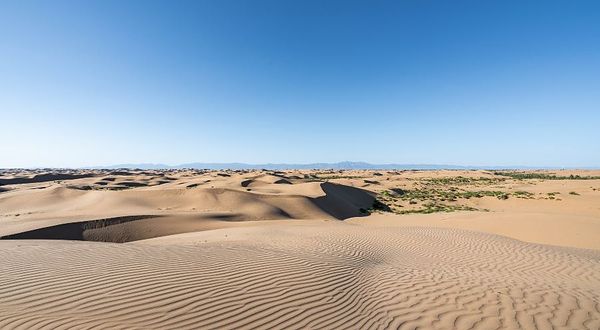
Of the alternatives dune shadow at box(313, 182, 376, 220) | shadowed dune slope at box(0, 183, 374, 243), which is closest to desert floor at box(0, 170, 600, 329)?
shadowed dune slope at box(0, 183, 374, 243)

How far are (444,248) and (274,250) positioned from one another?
6.33 metres

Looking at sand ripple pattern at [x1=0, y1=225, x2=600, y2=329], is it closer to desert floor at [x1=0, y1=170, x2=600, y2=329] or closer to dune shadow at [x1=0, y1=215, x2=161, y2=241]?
desert floor at [x1=0, y1=170, x2=600, y2=329]

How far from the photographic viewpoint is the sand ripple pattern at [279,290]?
3693mm

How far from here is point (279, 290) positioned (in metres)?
4.61

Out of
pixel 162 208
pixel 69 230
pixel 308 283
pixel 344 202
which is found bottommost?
pixel 344 202

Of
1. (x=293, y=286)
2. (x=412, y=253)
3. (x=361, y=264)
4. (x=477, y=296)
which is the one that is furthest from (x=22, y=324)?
(x=412, y=253)

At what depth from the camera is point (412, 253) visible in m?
8.69

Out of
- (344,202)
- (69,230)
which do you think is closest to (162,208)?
(69,230)

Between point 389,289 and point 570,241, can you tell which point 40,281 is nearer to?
point 389,289

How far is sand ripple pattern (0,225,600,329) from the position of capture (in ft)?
12.1

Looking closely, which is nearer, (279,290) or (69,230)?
(279,290)

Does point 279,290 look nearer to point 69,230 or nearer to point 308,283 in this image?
point 308,283

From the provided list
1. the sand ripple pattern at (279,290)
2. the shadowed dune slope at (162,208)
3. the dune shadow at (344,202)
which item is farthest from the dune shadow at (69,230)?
the dune shadow at (344,202)

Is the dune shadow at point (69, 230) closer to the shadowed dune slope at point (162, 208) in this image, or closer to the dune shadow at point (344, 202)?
the shadowed dune slope at point (162, 208)
